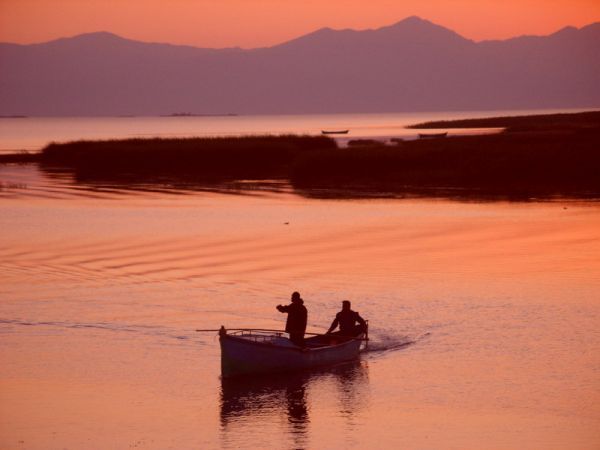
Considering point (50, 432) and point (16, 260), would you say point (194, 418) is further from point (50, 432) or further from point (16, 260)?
point (16, 260)

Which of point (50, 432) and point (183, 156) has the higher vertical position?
point (183, 156)

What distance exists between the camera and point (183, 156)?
8944 cm

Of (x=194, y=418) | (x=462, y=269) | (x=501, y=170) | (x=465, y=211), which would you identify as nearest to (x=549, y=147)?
(x=501, y=170)

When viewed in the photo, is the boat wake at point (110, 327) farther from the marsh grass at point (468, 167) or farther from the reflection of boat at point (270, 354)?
the marsh grass at point (468, 167)

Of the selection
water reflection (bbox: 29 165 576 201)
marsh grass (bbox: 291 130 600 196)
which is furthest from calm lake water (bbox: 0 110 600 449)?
marsh grass (bbox: 291 130 600 196)

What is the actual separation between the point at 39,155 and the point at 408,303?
81.7 m

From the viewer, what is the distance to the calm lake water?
2142 centimetres

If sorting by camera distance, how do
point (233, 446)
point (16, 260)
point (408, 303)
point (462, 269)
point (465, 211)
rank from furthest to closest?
point (465, 211), point (16, 260), point (462, 269), point (408, 303), point (233, 446)

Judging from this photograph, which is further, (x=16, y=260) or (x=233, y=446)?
(x=16, y=260)

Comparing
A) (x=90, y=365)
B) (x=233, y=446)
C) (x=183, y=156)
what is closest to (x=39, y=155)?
(x=183, y=156)

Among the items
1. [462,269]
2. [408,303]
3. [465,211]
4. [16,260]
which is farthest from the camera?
[465,211]

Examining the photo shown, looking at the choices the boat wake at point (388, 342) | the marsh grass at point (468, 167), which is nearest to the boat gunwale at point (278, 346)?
the boat wake at point (388, 342)

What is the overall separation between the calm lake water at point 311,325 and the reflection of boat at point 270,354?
351 millimetres

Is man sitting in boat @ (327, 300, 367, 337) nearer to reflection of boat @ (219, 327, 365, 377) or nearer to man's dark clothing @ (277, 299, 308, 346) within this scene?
reflection of boat @ (219, 327, 365, 377)
